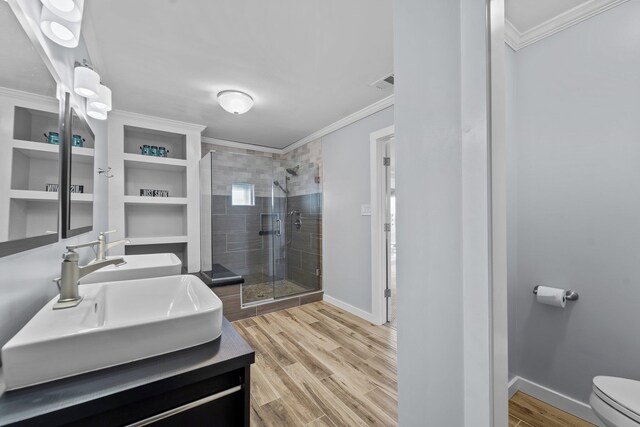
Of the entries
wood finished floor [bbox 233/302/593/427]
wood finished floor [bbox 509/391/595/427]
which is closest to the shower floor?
wood finished floor [bbox 233/302/593/427]

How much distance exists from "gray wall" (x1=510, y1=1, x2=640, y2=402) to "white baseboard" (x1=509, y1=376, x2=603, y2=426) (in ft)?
0.16

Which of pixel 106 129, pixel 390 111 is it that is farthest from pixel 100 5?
pixel 390 111

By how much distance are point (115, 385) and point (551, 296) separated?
6.81 feet

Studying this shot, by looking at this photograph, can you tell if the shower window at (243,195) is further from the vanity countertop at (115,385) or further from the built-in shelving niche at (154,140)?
the vanity countertop at (115,385)

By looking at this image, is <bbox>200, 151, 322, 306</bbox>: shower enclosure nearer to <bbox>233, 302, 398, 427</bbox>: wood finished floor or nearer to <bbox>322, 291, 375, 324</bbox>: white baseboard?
<bbox>322, 291, 375, 324</bbox>: white baseboard

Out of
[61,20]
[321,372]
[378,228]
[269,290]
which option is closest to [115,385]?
[61,20]

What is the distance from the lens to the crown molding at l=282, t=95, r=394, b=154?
2.63m

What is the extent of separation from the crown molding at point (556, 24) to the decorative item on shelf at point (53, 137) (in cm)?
248

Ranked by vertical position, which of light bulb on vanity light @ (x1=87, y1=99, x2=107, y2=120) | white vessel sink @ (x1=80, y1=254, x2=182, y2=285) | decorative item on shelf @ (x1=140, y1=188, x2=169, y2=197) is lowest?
white vessel sink @ (x1=80, y1=254, x2=182, y2=285)

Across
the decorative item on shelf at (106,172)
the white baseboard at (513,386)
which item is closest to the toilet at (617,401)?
the white baseboard at (513,386)

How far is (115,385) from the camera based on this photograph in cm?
63

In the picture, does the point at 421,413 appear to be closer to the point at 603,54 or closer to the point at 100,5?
the point at 603,54

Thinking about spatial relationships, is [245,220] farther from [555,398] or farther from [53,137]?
[555,398]

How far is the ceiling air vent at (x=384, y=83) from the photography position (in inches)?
86.2
